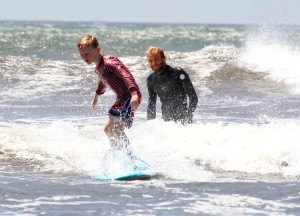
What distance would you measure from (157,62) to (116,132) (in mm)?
1351

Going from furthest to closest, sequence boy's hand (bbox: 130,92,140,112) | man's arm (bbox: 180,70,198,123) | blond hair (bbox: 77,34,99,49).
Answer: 1. man's arm (bbox: 180,70,198,123)
2. blond hair (bbox: 77,34,99,49)
3. boy's hand (bbox: 130,92,140,112)

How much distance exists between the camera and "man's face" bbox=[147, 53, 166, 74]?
28.4 feet

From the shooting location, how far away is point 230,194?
277 inches

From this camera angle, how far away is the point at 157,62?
8.85 m

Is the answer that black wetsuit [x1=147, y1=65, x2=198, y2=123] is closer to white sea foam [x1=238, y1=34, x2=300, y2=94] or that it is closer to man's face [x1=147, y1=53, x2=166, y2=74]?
man's face [x1=147, y1=53, x2=166, y2=74]

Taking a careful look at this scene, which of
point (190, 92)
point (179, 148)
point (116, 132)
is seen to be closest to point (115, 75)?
point (116, 132)

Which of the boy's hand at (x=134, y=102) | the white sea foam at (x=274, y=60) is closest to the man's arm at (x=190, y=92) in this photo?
the boy's hand at (x=134, y=102)

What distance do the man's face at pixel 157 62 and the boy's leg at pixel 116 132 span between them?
1165mm

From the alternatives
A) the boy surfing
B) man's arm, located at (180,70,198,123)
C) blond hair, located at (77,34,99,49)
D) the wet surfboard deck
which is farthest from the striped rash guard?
man's arm, located at (180,70,198,123)

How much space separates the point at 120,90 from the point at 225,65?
16254 mm

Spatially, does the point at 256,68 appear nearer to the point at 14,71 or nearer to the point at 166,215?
the point at 14,71

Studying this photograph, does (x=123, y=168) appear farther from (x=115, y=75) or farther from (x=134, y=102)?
(x=134, y=102)

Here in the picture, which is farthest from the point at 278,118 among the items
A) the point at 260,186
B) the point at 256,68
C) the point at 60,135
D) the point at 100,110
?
the point at 256,68

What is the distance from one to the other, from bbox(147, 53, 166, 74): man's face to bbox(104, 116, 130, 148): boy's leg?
117 cm
